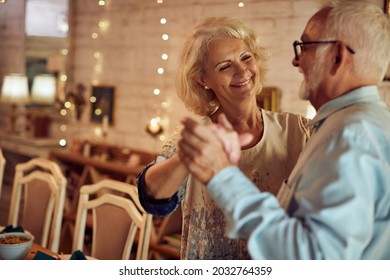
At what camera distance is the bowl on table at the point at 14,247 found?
153 cm

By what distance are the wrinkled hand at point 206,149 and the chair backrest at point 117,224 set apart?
94cm

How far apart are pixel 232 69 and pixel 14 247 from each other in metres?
0.91

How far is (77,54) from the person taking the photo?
3.46m

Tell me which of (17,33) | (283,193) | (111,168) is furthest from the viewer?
(17,33)

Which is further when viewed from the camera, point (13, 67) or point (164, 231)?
point (13, 67)

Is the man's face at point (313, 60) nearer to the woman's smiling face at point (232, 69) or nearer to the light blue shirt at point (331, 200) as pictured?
the light blue shirt at point (331, 200)

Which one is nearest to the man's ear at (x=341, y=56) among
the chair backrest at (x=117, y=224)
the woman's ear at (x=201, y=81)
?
the woman's ear at (x=201, y=81)

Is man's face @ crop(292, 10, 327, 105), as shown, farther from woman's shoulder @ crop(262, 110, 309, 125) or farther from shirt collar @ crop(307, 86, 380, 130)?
woman's shoulder @ crop(262, 110, 309, 125)

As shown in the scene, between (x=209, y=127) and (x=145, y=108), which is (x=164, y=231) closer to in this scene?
(x=145, y=108)

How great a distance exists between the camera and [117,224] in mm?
1851

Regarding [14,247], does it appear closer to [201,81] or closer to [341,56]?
[201,81]

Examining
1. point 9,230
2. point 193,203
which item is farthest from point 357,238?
point 9,230

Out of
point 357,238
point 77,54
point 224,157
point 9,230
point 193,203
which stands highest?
point 77,54

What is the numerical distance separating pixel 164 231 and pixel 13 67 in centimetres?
226
